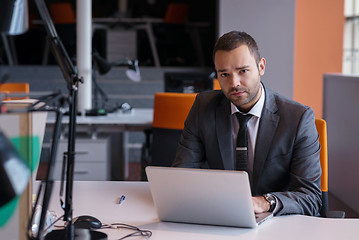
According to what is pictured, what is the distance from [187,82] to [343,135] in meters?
1.44

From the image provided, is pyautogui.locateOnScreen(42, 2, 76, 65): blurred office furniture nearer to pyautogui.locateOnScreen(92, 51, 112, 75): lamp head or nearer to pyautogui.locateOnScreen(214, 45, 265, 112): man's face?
pyautogui.locateOnScreen(92, 51, 112, 75): lamp head

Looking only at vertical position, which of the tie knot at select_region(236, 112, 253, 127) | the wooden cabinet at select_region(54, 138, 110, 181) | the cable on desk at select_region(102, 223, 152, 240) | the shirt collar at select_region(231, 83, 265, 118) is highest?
the shirt collar at select_region(231, 83, 265, 118)

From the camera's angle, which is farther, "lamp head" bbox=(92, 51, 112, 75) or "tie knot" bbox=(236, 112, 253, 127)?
"lamp head" bbox=(92, 51, 112, 75)

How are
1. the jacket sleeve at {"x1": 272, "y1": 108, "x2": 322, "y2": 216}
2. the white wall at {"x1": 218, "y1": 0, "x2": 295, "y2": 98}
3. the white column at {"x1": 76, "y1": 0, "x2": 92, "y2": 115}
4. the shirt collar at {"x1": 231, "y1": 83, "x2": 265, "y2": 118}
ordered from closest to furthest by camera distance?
the jacket sleeve at {"x1": 272, "y1": 108, "x2": 322, "y2": 216}, the shirt collar at {"x1": 231, "y1": 83, "x2": 265, "y2": 118}, the white column at {"x1": 76, "y1": 0, "x2": 92, "y2": 115}, the white wall at {"x1": 218, "y1": 0, "x2": 295, "y2": 98}

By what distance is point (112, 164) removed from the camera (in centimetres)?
475

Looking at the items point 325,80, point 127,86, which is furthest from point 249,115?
point 127,86

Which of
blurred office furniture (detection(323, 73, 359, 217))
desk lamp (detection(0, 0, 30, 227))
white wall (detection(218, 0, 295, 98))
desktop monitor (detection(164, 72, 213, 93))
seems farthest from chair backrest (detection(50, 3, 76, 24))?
desk lamp (detection(0, 0, 30, 227))

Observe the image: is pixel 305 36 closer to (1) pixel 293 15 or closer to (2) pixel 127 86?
(1) pixel 293 15

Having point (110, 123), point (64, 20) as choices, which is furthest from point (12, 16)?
point (64, 20)

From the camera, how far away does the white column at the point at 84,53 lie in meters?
4.92

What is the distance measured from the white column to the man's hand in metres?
3.24

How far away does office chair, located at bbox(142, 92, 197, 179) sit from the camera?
3348 millimetres

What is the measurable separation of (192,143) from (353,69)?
6.45 metres

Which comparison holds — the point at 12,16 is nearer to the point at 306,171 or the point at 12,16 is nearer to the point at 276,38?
the point at 306,171
